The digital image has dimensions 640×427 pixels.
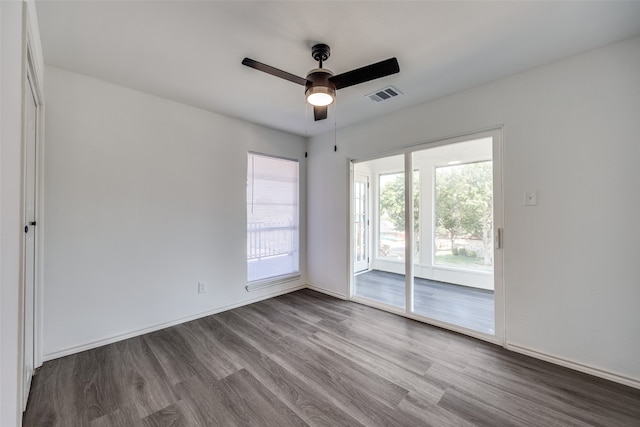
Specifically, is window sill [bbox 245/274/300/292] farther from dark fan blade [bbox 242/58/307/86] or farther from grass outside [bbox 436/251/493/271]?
dark fan blade [bbox 242/58/307/86]

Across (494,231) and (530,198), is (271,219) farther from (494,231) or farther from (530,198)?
(530,198)

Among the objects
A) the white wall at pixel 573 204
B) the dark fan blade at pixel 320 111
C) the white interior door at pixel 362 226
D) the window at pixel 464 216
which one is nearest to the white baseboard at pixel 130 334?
the white interior door at pixel 362 226

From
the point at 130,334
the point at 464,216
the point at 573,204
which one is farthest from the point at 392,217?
the point at 130,334

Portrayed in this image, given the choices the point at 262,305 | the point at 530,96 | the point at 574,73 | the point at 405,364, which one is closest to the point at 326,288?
the point at 262,305

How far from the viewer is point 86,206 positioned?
2383 mm

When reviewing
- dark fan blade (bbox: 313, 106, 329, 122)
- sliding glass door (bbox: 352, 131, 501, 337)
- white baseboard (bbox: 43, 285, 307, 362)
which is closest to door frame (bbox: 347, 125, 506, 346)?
sliding glass door (bbox: 352, 131, 501, 337)

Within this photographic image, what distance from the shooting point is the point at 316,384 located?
1.92m

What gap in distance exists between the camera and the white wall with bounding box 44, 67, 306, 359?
7.43ft

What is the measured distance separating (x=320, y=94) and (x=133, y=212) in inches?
88.4

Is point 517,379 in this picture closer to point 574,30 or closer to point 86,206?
point 574,30

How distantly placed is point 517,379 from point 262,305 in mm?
2790

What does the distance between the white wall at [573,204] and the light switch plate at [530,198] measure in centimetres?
4

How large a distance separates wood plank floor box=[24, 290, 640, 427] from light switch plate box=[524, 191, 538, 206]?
137 centimetres

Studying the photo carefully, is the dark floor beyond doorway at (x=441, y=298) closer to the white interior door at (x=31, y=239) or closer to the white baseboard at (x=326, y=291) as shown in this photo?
the white baseboard at (x=326, y=291)
